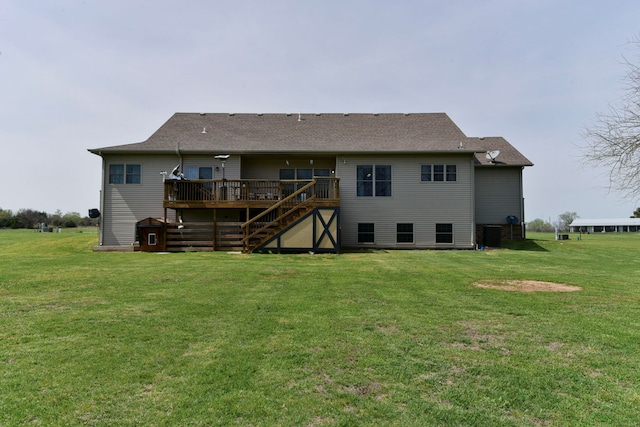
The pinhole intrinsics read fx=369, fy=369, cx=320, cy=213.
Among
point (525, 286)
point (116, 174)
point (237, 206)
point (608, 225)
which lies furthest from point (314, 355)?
point (608, 225)

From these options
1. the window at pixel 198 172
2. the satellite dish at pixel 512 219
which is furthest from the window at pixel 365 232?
the satellite dish at pixel 512 219

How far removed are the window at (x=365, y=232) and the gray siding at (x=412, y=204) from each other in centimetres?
19

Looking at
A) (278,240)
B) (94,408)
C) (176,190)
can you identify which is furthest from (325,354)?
(176,190)

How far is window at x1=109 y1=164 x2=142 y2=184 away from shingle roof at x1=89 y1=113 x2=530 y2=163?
818 millimetres

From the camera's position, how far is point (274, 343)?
4066 millimetres

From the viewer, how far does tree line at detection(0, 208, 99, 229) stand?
4519 centimetres

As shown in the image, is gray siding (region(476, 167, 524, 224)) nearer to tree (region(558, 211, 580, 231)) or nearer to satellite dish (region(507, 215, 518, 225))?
satellite dish (region(507, 215, 518, 225))

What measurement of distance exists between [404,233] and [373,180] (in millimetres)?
2953

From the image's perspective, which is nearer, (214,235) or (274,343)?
(274,343)

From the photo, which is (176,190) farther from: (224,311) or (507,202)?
(507,202)

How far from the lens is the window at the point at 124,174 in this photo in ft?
56.9

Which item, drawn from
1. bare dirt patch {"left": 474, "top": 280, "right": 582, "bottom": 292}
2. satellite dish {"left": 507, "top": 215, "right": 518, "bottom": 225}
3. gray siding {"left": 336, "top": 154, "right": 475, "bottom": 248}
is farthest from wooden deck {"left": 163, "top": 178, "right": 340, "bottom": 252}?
satellite dish {"left": 507, "top": 215, "right": 518, "bottom": 225}

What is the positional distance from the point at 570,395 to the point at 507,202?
19.0m

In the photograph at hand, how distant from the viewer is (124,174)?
683 inches
